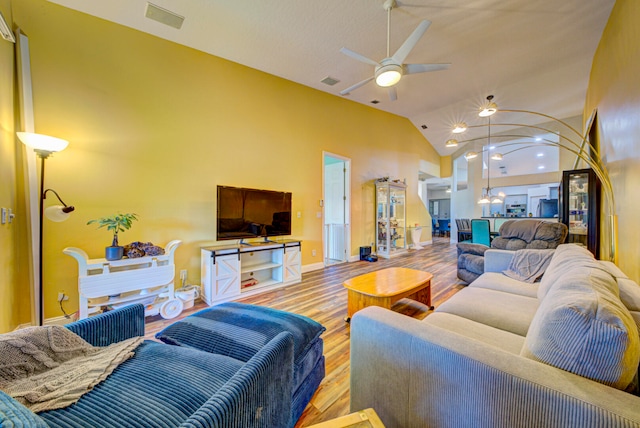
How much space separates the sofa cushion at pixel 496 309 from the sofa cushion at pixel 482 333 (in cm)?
14

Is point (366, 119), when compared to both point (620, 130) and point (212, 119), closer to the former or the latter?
point (212, 119)

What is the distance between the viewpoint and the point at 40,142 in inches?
77.2

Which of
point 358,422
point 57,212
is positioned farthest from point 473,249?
point 57,212

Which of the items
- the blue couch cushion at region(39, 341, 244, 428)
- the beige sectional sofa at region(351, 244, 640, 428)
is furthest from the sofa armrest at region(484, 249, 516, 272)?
the blue couch cushion at region(39, 341, 244, 428)

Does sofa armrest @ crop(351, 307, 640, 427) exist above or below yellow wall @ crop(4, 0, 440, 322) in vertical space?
below

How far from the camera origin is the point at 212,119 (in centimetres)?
334

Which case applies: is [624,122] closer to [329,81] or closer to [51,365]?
[329,81]

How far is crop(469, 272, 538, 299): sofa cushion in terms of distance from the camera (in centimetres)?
213

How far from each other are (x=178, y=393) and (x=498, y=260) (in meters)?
3.35

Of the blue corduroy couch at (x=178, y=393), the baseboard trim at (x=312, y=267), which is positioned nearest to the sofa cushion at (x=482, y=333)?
the blue corduroy couch at (x=178, y=393)

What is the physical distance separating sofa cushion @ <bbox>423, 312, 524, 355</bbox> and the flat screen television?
2.65 metres

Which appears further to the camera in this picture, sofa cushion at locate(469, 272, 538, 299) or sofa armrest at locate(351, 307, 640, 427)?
sofa cushion at locate(469, 272, 538, 299)

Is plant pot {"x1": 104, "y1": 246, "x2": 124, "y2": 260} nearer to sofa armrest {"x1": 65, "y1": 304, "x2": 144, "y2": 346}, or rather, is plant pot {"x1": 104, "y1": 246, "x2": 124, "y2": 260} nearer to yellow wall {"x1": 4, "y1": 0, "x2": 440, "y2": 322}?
yellow wall {"x1": 4, "y1": 0, "x2": 440, "y2": 322}

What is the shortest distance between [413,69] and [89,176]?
3799 millimetres
